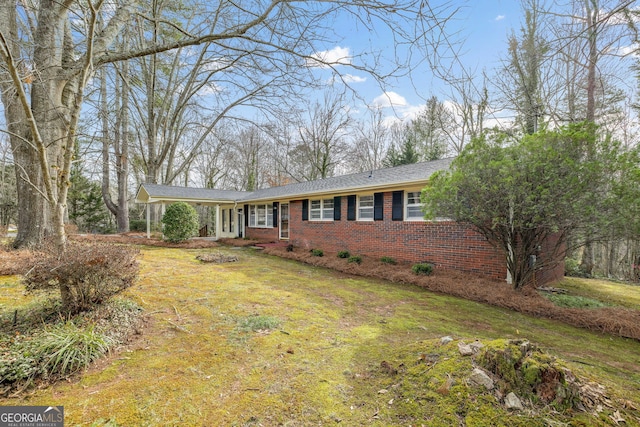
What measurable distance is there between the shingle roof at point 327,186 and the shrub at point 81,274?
23.9 feet

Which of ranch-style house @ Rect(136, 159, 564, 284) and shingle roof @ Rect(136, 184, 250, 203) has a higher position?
shingle roof @ Rect(136, 184, 250, 203)

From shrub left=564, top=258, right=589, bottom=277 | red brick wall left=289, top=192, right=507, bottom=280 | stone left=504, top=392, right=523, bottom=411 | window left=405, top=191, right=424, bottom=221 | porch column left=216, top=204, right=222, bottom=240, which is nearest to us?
stone left=504, top=392, right=523, bottom=411

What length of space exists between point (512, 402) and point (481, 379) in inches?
8.6

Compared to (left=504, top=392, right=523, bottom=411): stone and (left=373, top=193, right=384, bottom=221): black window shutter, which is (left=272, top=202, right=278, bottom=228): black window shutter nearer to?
(left=373, top=193, right=384, bottom=221): black window shutter

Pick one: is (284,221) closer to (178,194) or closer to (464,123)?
(178,194)

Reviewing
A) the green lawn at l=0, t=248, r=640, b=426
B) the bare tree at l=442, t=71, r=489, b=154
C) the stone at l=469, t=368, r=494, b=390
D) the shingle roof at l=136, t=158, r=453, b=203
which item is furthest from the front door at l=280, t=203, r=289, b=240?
the stone at l=469, t=368, r=494, b=390

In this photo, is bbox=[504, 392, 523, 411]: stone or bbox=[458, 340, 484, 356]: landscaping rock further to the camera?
bbox=[458, 340, 484, 356]: landscaping rock

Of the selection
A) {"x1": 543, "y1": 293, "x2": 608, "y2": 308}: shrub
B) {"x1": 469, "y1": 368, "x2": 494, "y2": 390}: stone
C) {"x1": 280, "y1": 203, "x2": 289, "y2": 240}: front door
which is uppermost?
{"x1": 280, "y1": 203, "x2": 289, "y2": 240}: front door

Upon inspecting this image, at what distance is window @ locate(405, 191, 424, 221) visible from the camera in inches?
334

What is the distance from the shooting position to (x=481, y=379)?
2.08m

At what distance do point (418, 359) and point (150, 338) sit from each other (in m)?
3.19

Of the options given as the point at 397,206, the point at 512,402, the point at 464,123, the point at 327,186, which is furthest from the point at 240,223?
the point at 512,402

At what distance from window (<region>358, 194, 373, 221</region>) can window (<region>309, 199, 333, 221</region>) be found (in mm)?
1641

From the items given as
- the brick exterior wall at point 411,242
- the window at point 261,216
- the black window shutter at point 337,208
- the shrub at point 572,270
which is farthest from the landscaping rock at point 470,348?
the window at point 261,216
